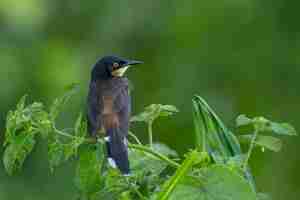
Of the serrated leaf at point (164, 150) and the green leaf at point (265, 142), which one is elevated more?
the green leaf at point (265, 142)

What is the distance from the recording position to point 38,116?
291 centimetres

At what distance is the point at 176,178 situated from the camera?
2643 mm

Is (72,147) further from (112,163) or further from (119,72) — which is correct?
(119,72)

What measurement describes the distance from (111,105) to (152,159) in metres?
1.48

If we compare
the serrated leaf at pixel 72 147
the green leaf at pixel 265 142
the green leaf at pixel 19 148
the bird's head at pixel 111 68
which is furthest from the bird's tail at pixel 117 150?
the bird's head at pixel 111 68

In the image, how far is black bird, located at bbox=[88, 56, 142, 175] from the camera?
3626 mm

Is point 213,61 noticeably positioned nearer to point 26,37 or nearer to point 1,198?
point 26,37

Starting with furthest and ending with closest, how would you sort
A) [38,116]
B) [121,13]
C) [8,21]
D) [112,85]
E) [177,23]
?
[177,23]
[121,13]
[8,21]
[112,85]
[38,116]

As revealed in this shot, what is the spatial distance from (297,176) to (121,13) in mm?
1836

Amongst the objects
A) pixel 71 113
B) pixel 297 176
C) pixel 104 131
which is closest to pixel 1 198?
pixel 71 113

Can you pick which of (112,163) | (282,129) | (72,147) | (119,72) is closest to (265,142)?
(282,129)

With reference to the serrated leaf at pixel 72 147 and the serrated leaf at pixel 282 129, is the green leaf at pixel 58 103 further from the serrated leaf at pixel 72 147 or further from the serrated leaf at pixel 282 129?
the serrated leaf at pixel 282 129

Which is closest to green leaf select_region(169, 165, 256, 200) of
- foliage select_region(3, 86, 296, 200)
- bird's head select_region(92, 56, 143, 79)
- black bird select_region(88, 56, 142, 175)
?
foliage select_region(3, 86, 296, 200)

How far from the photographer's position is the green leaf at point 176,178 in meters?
2.63
